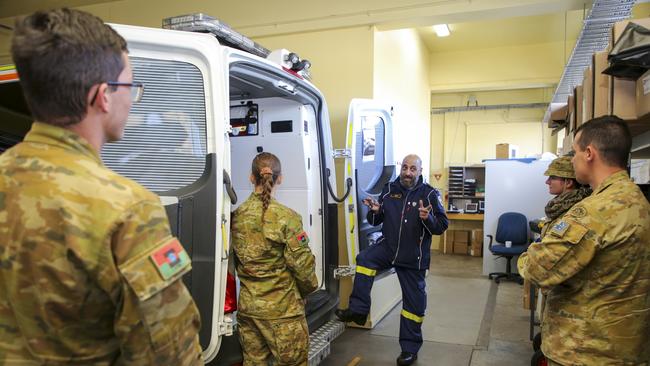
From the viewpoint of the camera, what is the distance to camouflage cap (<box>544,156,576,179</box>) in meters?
3.02

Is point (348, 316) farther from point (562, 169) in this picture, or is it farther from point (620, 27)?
point (620, 27)

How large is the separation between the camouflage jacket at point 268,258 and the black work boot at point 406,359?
1.66 metres

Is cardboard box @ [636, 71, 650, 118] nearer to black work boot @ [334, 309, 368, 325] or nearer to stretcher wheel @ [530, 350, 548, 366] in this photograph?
stretcher wheel @ [530, 350, 548, 366]

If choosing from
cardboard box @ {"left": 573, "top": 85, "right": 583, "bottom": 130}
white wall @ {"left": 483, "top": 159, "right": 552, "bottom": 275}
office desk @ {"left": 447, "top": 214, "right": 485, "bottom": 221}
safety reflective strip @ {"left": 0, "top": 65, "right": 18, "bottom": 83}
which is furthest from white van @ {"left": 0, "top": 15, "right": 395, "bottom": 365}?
office desk @ {"left": 447, "top": 214, "right": 485, "bottom": 221}

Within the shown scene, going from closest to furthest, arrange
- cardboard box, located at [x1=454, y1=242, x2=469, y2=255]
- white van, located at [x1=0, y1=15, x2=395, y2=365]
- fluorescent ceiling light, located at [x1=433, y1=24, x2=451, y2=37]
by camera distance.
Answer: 1. white van, located at [x1=0, y1=15, x2=395, y2=365]
2. fluorescent ceiling light, located at [x1=433, y1=24, x2=451, y2=37]
3. cardboard box, located at [x1=454, y1=242, x2=469, y2=255]

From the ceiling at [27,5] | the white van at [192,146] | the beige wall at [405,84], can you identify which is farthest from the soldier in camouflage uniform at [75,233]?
the ceiling at [27,5]

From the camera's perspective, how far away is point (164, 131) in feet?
7.43

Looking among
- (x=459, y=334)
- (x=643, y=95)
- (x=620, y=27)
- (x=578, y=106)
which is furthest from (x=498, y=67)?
(x=643, y=95)

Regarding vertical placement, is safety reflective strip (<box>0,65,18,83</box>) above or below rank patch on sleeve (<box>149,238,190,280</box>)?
above

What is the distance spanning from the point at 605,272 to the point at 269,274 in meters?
1.66

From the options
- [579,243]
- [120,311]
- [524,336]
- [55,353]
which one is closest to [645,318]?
[579,243]

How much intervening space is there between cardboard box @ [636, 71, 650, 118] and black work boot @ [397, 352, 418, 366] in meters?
2.64

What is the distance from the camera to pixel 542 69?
9383 mm

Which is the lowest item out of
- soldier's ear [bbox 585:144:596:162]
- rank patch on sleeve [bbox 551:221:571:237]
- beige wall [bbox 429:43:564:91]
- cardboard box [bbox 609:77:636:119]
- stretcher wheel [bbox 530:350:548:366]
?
stretcher wheel [bbox 530:350:548:366]
